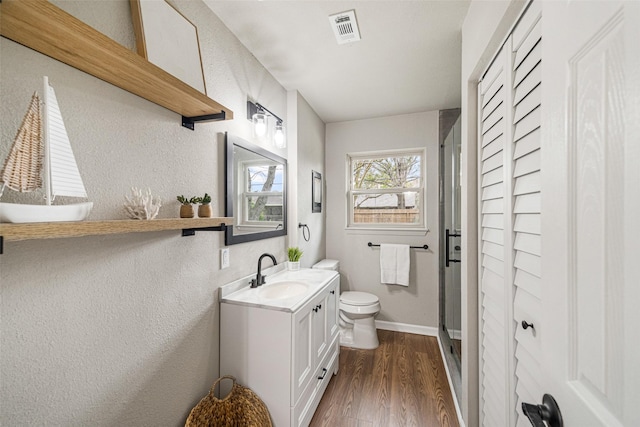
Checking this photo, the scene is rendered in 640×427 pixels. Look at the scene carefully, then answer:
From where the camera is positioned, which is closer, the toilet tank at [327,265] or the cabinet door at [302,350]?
the cabinet door at [302,350]

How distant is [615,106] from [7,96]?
1.38 metres

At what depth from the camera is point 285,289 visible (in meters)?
1.96

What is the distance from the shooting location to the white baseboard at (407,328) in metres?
2.97

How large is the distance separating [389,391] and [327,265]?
4.21 ft

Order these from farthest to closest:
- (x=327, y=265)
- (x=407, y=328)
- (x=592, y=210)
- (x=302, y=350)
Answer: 1. (x=407, y=328)
2. (x=327, y=265)
3. (x=302, y=350)
4. (x=592, y=210)

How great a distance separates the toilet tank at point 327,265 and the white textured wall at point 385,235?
0.16 metres

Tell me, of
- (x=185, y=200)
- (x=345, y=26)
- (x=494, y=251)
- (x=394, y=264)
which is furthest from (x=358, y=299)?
(x=345, y=26)

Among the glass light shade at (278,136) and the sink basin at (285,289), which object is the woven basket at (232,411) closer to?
the sink basin at (285,289)

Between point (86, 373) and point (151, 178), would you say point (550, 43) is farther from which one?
point (86, 373)

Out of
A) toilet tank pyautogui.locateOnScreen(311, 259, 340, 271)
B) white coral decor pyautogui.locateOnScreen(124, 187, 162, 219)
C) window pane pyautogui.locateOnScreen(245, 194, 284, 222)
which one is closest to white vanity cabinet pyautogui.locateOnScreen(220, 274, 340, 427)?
window pane pyautogui.locateOnScreen(245, 194, 284, 222)

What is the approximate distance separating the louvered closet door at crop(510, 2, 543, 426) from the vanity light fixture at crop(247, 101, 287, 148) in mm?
1470

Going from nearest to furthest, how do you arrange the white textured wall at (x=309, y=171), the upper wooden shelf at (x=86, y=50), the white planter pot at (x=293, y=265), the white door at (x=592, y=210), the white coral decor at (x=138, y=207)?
the white door at (x=592, y=210)
the upper wooden shelf at (x=86, y=50)
the white coral decor at (x=138, y=207)
the white planter pot at (x=293, y=265)
the white textured wall at (x=309, y=171)

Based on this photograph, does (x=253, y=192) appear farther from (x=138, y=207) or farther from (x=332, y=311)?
(x=332, y=311)

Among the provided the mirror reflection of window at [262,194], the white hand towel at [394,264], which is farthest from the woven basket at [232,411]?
the white hand towel at [394,264]
